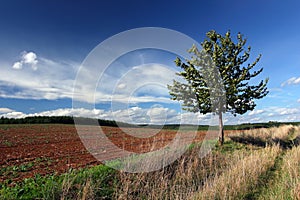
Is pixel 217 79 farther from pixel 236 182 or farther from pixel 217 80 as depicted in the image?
pixel 236 182

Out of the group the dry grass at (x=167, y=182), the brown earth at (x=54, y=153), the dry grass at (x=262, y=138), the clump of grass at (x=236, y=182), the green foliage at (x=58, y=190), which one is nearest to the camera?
the green foliage at (x=58, y=190)

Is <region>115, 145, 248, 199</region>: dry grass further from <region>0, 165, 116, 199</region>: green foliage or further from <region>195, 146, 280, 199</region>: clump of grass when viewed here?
<region>0, 165, 116, 199</region>: green foliage

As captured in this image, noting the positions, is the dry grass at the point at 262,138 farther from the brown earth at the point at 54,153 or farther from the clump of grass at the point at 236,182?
the clump of grass at the point at 236,182

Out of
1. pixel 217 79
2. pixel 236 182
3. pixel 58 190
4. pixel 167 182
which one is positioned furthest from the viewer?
pixel 217 79

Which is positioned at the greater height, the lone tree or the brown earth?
the lone tree

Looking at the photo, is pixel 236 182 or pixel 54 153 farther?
pixel 54 153

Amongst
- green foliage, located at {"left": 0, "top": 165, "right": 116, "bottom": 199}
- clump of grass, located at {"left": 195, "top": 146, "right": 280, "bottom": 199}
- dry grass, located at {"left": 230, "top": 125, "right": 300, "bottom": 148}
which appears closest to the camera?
green foliage, located at {"left": 0, "top": 165, "right": 116, "bottom": 199}

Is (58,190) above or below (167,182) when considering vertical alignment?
above

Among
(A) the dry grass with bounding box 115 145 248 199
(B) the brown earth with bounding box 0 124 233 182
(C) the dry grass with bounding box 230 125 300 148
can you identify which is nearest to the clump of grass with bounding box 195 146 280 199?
(A) the dry grass with bounding box 115 145 248 199

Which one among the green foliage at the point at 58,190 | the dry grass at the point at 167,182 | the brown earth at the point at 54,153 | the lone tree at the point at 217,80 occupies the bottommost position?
the brown earth at the point at 54,153

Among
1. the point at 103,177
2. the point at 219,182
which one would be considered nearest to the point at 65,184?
the point at 103,177

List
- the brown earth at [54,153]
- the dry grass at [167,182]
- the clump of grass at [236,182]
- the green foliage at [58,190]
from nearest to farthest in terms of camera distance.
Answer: the green foliage at [58,190], the clump of grass at [236,182], the dry grass at [167,182], the brown earth at [54,153]

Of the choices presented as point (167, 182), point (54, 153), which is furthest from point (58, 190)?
point (54, 153)

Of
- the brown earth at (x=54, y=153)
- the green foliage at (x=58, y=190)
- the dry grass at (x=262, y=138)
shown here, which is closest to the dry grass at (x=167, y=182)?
the green foliage at (x=58, y=190)
